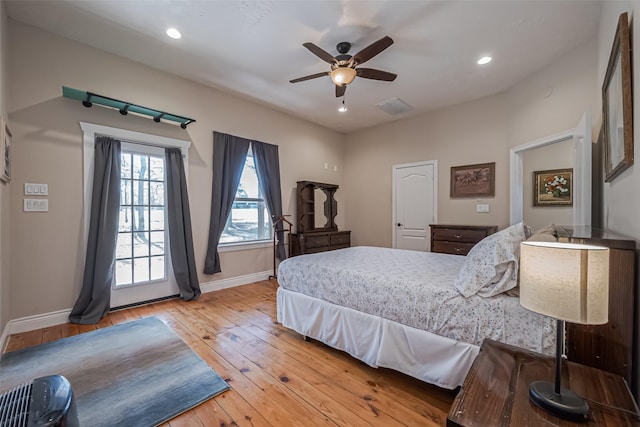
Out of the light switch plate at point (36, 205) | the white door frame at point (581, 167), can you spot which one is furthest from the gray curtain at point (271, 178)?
the white door frame at point (581, 167)

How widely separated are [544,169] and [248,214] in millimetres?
4810

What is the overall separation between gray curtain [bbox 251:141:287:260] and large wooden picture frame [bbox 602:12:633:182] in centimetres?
392

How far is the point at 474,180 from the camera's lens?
14.2 ft

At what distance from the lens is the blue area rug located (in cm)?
158

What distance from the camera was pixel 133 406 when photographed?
63.2 inches

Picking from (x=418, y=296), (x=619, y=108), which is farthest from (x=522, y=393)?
(x=619, y=108)

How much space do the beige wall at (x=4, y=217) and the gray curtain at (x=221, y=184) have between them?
73.1 inches

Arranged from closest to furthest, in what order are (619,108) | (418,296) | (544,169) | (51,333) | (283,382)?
(619,108)
(418,296)
(283,382)
(51,333)
(544,169)

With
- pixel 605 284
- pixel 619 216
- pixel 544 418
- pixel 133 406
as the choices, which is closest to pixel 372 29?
pixel 619 216

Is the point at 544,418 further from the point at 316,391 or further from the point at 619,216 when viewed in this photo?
the point at 619,216

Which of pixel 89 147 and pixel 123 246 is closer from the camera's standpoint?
pixel 89 147

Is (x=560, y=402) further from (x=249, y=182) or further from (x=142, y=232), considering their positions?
(x=249, y=182)

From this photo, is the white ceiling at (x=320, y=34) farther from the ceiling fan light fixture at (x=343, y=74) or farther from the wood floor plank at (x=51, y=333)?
the wood floor plank at (x=51, y=333)

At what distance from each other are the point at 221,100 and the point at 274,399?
390 centimetres
